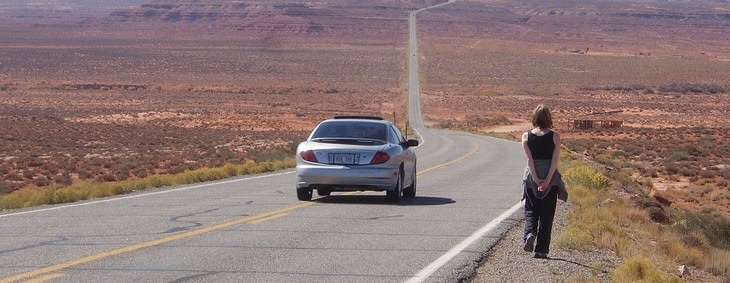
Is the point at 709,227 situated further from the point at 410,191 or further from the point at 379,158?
the point at 379,158

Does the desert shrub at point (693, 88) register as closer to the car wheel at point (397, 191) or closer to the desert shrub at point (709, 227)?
the desert shrub at point (709, 227)

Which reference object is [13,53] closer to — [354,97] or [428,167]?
[354,97]

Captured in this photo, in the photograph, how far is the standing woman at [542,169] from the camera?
11945mm

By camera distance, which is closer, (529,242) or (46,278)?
(46,278)

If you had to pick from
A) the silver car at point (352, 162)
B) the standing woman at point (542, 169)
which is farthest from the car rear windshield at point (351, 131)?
the standing woman at point (542, 169)

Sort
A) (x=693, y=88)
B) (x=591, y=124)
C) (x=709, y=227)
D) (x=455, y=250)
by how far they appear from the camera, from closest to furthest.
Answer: (x=455, y=250) → (x=709, y=227) → (x=591, y=124) → (x=693, y=88)

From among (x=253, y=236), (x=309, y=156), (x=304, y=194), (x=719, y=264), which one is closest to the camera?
(x=253, y=236)

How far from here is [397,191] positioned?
734 inches

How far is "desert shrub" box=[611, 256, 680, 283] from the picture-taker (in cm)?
1134

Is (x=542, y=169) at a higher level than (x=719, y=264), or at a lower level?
higher

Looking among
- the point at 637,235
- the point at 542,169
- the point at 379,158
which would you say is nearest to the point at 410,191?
the point at 379,158

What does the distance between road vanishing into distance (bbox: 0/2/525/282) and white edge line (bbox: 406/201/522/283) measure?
0.02 meters

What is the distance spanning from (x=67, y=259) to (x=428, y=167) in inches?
838

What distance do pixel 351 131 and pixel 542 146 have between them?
7532 mm
